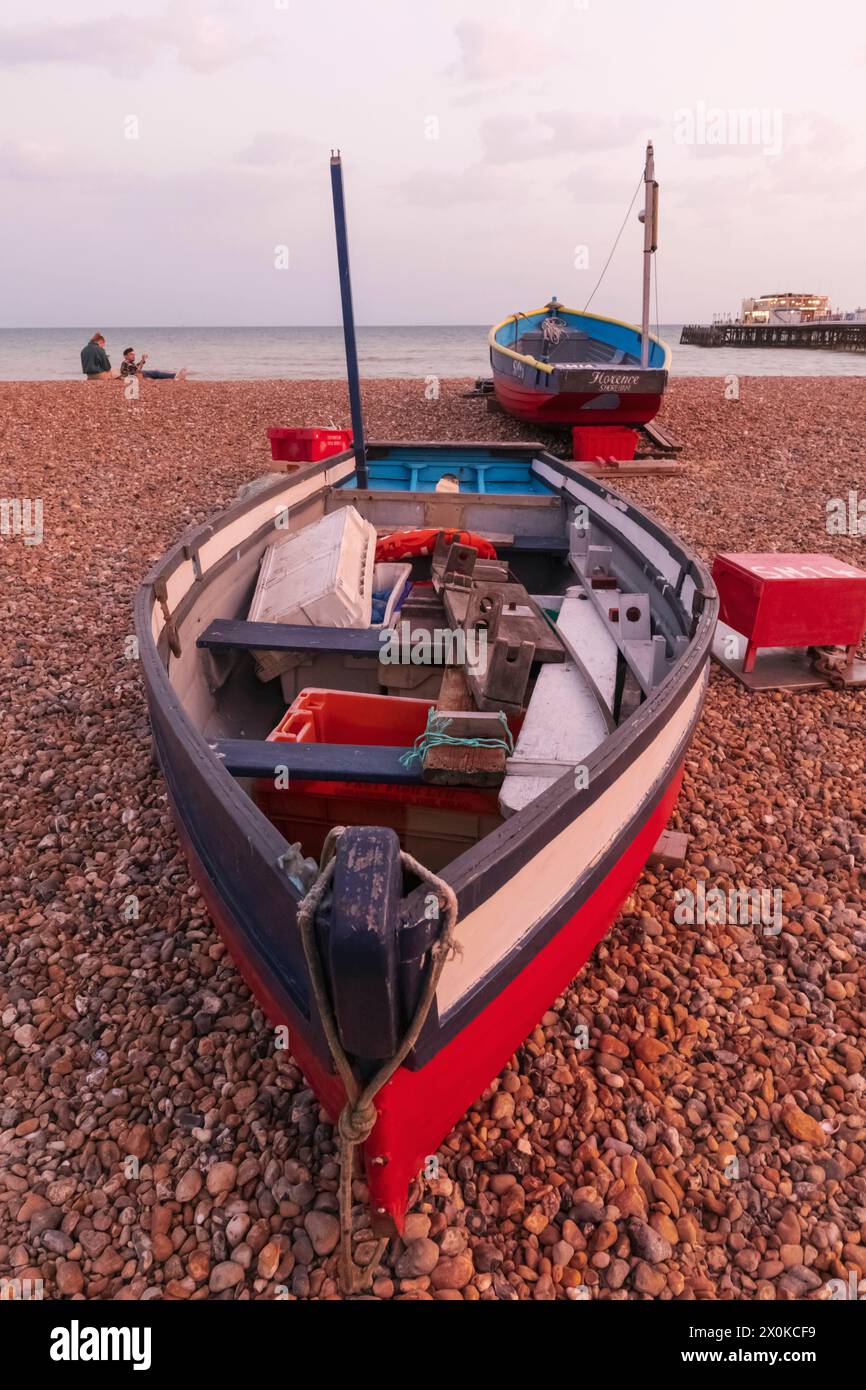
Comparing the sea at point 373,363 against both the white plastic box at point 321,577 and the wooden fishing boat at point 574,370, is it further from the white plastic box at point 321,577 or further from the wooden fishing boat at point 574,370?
the white plastic box at point 321,577

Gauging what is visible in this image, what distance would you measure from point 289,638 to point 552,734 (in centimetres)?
182

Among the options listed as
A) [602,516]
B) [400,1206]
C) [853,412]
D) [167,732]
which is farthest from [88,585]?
[853,412]

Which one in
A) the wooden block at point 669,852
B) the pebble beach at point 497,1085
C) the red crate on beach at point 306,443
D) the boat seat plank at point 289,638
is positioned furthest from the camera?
the red crate on beach at point 306,443

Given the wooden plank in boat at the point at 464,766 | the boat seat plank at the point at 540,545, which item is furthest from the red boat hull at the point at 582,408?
the wooden plank in boat at the point at 464,766

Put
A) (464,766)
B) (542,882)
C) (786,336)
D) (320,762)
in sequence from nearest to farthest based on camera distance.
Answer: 1. (542,882)
2. (464,766)
3. (320,762)
4. (786,336)

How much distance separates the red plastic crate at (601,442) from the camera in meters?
13.6

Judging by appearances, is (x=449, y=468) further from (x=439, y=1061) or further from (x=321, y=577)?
(x=439, y=1061)

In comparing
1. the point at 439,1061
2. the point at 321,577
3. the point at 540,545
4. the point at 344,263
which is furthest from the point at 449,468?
the point at 439,1061

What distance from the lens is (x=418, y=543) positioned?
674 cm

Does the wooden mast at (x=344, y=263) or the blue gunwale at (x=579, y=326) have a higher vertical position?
the blue gunwale at (x=579, y=326)

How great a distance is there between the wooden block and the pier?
73743 millimetres

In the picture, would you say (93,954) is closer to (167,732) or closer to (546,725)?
(167,732)

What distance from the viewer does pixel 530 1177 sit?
274cm

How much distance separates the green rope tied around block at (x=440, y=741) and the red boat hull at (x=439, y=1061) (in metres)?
0.74
